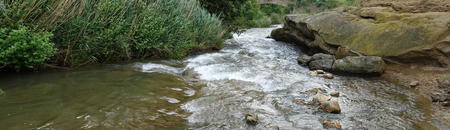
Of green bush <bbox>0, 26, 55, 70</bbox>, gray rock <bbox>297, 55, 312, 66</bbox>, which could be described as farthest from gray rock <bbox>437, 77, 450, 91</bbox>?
green bush <bbox>0, 26, 55, 70</bbox>

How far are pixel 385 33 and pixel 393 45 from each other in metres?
0.54

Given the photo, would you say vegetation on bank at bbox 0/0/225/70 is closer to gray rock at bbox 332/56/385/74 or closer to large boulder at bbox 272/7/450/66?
large boulder at bbox 272/7/450/66

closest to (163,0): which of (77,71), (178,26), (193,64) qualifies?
(178,26)

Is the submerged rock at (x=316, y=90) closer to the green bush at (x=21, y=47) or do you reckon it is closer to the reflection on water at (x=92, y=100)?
the reflection on water at (x=92, y=100)

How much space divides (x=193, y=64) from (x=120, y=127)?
4.70 m

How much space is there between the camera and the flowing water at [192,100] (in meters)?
3.93

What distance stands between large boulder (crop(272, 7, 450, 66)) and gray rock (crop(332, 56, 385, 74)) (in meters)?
0.75

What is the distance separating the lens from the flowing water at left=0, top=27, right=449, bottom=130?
393cm

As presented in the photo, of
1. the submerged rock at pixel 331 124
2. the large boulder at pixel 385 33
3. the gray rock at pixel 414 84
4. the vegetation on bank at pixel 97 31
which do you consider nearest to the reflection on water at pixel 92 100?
the vegetation on bank at pixel 97 31

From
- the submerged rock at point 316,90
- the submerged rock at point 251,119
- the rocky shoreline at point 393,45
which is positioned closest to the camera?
the submerged rock at point 251,119

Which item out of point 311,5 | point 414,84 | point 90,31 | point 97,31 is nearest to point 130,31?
point 97,31

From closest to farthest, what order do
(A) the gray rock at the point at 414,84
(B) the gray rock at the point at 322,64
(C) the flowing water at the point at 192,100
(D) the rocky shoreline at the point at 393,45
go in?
(C) the flowing water at the point at 192,100 < (A) the gray rock at the point at 414,84 < (D) the rocky shoreline at the point at 393,45 < (B) the gray rock at the point at 322,64

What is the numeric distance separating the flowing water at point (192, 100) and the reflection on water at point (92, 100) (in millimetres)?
11

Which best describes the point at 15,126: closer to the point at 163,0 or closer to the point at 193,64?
the point at 193,64
